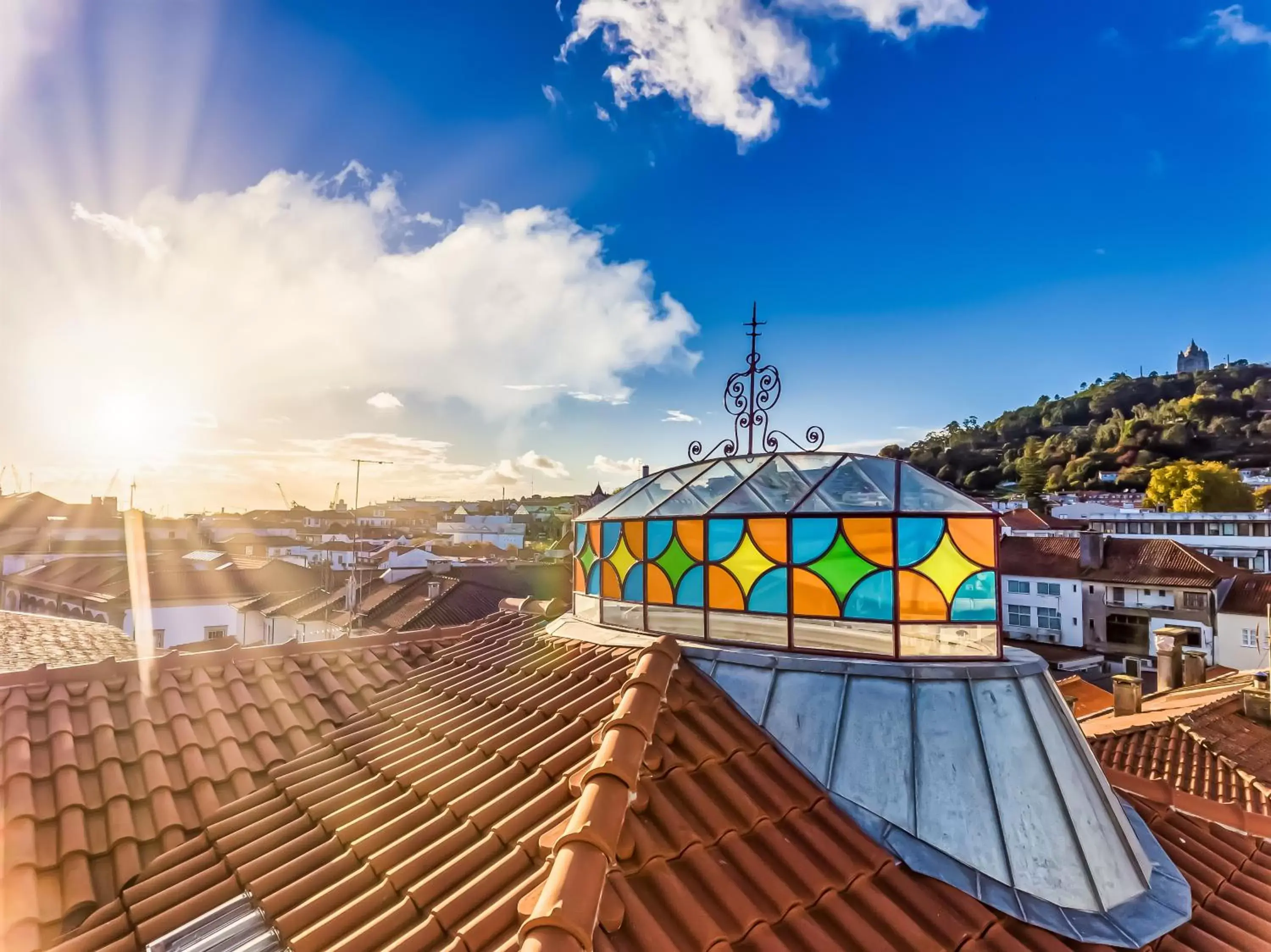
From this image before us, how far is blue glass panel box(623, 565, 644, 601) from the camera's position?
608cm

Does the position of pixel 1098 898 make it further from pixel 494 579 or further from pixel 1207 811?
pixel 494 579

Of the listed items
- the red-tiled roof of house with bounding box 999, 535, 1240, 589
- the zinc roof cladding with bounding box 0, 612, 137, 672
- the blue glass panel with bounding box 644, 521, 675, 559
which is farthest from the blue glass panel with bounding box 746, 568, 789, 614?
the red-tiled roof of house with bounding box 999, 535, 1240, 589

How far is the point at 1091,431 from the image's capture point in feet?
374

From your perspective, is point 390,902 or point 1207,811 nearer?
point 390,902

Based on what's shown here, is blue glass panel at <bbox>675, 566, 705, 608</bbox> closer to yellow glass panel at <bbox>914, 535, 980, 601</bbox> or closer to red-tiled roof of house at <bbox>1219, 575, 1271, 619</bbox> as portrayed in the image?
yellow glass panel at <bbox>914, 535, 980, 601</bbox>

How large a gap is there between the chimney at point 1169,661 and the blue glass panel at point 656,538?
21570 mm

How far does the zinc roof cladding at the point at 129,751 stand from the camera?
4.28 m

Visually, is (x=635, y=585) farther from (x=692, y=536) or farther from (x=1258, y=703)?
(x=1258, y=703)

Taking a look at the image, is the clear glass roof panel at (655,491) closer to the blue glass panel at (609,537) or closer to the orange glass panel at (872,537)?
the blue glass panel at (609,537)

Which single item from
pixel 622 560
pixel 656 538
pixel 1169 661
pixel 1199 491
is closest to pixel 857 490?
pixel 656 538

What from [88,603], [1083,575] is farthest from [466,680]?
[1083,575]

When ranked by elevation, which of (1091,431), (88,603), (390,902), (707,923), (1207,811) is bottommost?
Answer: (88,603)

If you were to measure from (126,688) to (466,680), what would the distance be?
310 cm

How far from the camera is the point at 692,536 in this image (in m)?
5.62
